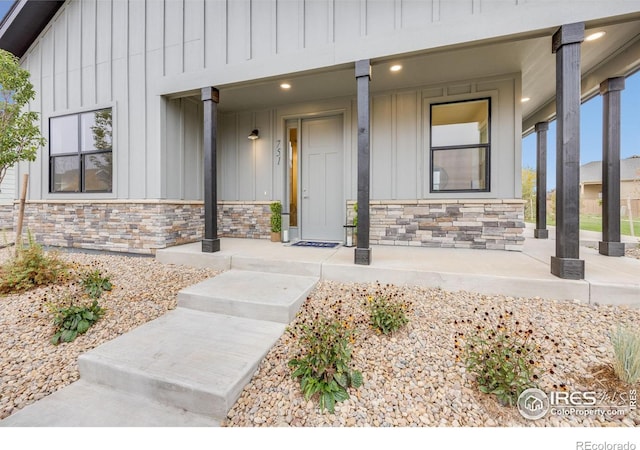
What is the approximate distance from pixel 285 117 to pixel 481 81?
3.59 m

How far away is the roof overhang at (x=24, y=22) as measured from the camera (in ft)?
17.3

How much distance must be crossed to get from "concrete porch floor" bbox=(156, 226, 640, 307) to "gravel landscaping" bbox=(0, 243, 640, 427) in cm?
12

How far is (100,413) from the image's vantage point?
1.62 metres

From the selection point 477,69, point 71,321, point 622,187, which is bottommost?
point 71,321

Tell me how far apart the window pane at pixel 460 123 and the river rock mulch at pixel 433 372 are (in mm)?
3025

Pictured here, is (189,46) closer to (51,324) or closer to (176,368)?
(51,324)

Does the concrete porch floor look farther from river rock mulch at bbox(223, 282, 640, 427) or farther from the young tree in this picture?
the young tree

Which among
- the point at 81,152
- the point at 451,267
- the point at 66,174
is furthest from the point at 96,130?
the point at 451,267

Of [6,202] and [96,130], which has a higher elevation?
[96,130]

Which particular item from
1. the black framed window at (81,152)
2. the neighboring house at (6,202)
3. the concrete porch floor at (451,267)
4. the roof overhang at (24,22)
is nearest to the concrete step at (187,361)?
the concrete porch floor at (451,267)

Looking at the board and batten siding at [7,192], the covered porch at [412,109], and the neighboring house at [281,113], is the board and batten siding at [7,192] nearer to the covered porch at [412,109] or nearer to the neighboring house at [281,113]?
the neighboring house at [281,113]

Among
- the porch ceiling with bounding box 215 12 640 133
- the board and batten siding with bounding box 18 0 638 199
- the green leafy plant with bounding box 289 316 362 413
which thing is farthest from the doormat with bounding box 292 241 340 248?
the green leafy plant with bounding box 289 316 362 413

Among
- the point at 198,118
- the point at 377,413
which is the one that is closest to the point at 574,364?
the point at 377,413

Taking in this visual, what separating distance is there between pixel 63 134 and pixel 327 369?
6.98m
